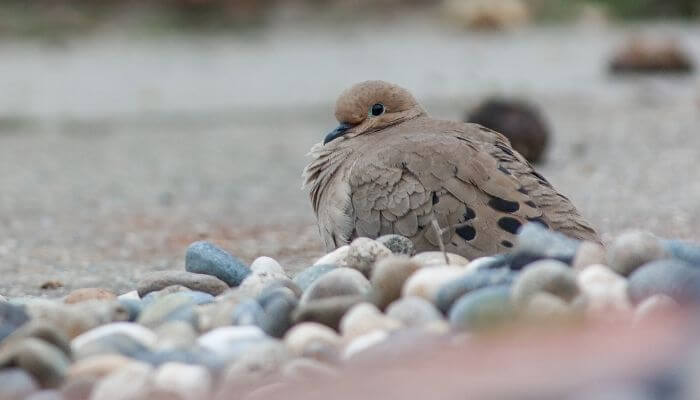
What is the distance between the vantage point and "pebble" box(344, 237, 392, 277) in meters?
3.69

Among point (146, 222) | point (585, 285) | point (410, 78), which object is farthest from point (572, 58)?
point (585, 285)

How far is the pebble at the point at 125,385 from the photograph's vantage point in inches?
109

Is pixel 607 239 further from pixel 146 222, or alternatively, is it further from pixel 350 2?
pixel 350 2

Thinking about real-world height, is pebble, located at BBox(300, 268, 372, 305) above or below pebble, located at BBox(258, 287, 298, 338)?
above

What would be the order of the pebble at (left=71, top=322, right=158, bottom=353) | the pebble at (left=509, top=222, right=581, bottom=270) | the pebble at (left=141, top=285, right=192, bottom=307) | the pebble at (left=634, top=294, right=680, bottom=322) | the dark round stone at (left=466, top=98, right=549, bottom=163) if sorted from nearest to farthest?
the pebble at (left=634, top=294, right=680, bottom=322), the pebble at (left=71, top=322, right=158, bottom=353), the pebble at (left=509, top=222, right=581, bottom=270), the pebble at (left=141, top=285, right=192, bottom=307), the dark round stone at (left=466, top=98, right=549, bottom=163)

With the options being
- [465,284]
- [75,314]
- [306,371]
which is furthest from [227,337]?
[465,284]

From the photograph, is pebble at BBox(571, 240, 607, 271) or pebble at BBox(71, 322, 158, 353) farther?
pebble at BBox(571, 240, 607, 271)

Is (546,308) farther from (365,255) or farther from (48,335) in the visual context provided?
(48,335)

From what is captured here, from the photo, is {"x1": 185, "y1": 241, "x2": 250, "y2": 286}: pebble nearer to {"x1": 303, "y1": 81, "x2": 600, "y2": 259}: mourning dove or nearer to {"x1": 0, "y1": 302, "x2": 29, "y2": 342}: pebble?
{"x1": 303, "y1": 81, "x2": 600, "y2": 259}: mourning dove

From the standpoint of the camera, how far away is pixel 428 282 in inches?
128

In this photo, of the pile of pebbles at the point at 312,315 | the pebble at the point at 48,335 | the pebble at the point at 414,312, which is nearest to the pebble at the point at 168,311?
the pile of pebbles at the point at 312,315

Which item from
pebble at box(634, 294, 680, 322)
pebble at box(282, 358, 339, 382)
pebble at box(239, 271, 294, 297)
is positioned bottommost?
pebble at box(239, 271, 294, 297)

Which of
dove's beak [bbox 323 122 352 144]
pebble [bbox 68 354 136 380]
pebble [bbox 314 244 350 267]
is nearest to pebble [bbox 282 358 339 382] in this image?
pebble [bbox 68 354 136 380]

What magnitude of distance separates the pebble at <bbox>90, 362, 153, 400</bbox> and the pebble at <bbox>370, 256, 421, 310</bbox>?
0.71 m
